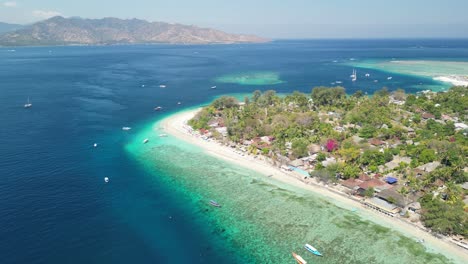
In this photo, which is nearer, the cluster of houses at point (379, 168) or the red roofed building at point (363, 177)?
the cluster of houses at point (379, 168)

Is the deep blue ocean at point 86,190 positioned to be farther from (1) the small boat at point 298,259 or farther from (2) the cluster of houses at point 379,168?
(2) the cluster of houses at point 379,168

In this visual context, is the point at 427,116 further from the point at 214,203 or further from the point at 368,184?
the point at 214,203

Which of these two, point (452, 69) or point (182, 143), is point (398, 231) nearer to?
point (182, 143)

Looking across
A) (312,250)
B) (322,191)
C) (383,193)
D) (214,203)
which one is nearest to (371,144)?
(383,193)

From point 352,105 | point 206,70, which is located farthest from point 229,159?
point 206,70

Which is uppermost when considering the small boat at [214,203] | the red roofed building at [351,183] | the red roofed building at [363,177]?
the red roofed building at [363,177]

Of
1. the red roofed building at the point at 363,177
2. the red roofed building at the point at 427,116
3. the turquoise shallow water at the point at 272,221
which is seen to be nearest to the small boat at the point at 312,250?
the turquoise shallow water at the point at 272,221
